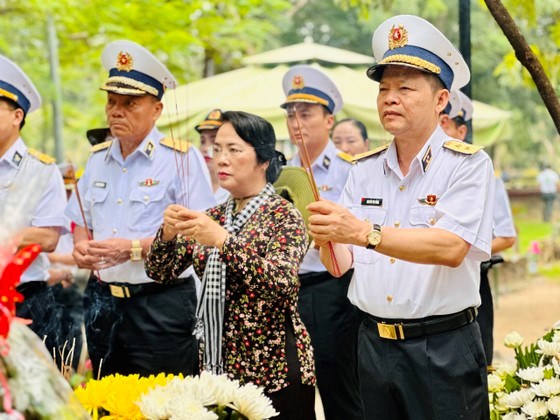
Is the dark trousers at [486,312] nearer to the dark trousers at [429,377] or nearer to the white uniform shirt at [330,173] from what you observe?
the white uniform shirt at [330,173]

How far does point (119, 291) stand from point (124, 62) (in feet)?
4.00

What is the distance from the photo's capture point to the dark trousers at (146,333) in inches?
175

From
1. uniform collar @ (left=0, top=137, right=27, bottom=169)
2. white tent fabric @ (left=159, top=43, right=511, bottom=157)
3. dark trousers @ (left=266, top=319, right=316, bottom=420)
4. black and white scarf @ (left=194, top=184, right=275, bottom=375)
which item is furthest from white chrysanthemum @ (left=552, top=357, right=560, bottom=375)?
white tent fabric @ (left=159, top=43, right=511, bottom=157)

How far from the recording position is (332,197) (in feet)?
18.2

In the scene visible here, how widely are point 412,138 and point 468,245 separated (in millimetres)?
489

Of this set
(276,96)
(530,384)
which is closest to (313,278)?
(530,384)

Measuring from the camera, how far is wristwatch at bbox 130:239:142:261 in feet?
14.1

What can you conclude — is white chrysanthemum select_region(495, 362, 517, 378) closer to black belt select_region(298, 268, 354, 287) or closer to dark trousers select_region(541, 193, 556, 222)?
black belt select_region(298, 268, 354, 287)

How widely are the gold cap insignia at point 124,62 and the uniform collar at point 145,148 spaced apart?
0.35 metres

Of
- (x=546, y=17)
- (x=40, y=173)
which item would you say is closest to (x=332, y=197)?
(x=40, y=173)

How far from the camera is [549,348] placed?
3.59 m

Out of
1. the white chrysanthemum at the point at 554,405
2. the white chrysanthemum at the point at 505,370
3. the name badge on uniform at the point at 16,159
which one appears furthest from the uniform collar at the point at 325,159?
the white chrysanthemum at the point at 554,405

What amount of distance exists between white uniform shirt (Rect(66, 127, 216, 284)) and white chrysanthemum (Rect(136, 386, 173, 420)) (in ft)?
7.21

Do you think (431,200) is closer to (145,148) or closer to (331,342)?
(145,148)
